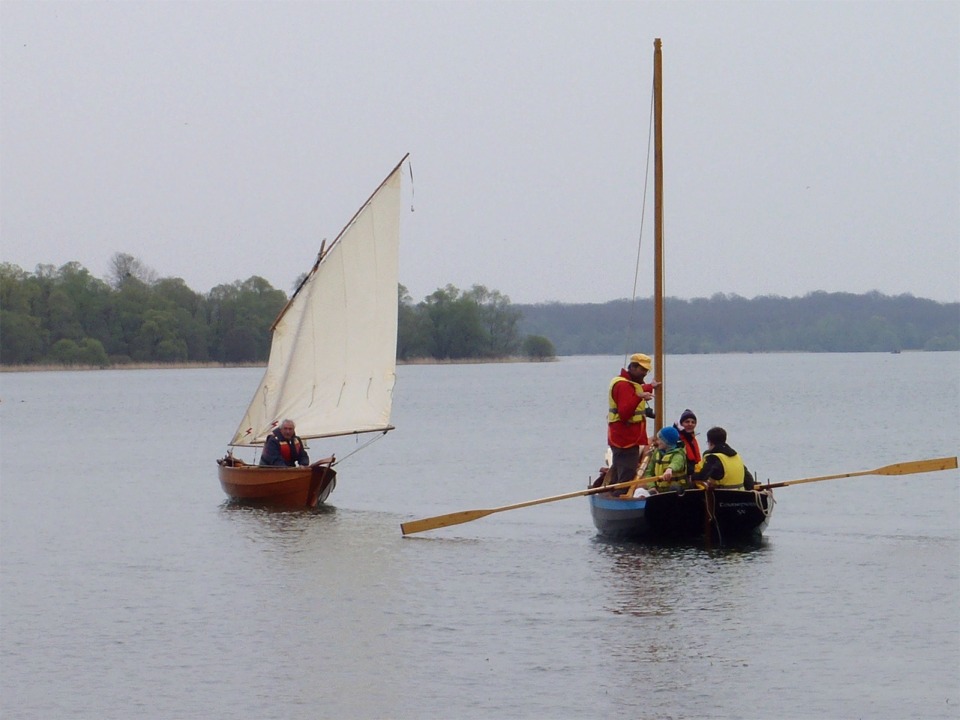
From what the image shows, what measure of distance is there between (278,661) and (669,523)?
7233 mm

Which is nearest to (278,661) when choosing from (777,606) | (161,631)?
(161,631)

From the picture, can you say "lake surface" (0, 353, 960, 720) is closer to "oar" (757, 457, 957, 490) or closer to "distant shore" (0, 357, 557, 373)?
"oar" (757, 457, 957, 490)

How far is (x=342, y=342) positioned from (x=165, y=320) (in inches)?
4620

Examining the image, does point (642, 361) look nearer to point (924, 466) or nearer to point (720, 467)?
point (720, 467)

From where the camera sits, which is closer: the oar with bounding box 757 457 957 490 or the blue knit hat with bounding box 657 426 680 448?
the blue knit hat with bounding box 657 426 680 448

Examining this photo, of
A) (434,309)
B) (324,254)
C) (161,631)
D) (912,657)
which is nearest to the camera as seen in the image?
(912,657)

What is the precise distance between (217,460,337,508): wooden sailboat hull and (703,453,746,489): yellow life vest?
9.71 m

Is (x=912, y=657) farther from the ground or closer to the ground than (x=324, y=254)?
closer to the ground

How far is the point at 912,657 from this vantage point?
14.5 metres

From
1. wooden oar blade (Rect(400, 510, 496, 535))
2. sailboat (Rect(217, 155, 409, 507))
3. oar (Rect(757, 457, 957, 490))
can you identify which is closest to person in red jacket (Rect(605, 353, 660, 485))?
oar (Rect(757, 457, 957, 490))

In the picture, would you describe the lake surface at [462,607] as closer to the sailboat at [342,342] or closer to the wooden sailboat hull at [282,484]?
the wooden sailboat hull at [282,484]

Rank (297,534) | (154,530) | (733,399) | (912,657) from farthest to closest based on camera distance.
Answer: (733,399)
(154,530)
(297,534)
(912,657)

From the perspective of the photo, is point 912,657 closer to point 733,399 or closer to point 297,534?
point 297,534

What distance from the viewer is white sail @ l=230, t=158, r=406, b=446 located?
29.2 m
